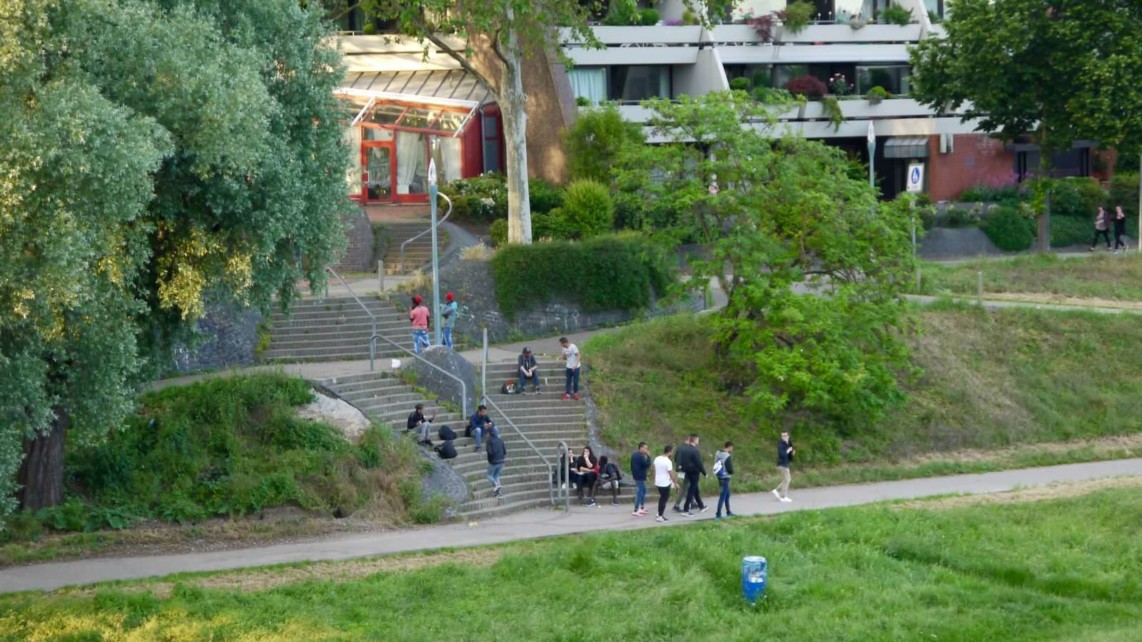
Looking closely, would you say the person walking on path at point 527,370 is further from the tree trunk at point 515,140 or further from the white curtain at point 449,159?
the white curtain at point 449,159

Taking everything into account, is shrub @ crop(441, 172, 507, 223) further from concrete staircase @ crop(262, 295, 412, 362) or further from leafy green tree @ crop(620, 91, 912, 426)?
leafy green tree @ crop(620, 91, 912, 426)

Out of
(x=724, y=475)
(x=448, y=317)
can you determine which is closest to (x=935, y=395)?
(x=724, y=475)

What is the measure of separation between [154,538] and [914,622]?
11828 millimetres

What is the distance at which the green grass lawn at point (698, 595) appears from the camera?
17.6 metres

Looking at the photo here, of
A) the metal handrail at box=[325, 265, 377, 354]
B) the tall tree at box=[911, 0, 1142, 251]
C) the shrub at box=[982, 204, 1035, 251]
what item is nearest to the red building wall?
the shrub at box=[982, 204, 1035, 251]

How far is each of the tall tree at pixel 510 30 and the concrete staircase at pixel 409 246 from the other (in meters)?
2.47

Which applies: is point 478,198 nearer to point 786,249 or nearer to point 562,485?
point 786,249

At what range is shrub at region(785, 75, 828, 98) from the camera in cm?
5131

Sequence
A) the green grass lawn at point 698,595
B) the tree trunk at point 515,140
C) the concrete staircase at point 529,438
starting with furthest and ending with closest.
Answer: the tree trunk at point 515,140 → the concrete staircase at point 529,438 → the green grass lawn at point 698,595

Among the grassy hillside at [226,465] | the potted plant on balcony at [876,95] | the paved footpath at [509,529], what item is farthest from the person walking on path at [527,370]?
the potted plant on balcony at [876,95]

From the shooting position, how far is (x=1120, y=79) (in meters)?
38.7

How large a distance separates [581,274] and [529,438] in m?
7.63

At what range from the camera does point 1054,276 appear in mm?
41406

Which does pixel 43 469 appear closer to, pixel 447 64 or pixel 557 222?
pixel 557 222
